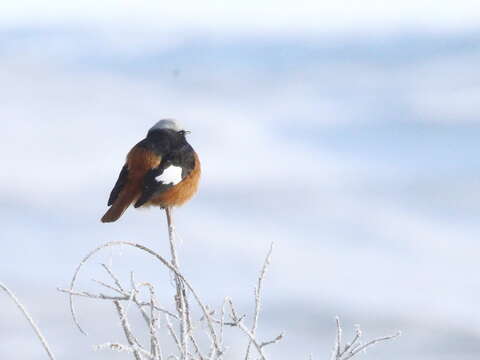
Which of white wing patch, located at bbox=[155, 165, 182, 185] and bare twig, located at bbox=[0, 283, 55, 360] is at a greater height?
white wing patch, located at bbox=[155, 165, 182, 185]

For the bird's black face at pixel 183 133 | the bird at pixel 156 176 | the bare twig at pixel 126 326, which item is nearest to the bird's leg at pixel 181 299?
the bare twig at pixel 126 326

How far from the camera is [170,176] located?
5457 mm

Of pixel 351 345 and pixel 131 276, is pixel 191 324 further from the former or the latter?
pixel 351 345

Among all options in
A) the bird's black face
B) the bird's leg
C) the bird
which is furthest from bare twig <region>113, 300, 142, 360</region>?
the bird's black face

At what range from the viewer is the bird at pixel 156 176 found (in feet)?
17.7

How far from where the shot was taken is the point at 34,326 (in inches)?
89.1

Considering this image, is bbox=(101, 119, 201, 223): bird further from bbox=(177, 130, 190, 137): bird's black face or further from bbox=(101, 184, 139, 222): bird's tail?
bbox=(177, 130, 190, 137): bird's black face

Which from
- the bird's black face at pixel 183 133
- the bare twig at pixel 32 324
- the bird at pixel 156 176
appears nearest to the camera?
the bare twig at pixel 32 324

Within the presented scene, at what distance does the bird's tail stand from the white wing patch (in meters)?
0.19

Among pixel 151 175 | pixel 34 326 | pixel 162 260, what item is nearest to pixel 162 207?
pixel 151 175

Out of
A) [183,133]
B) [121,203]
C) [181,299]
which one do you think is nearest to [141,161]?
[121,203]

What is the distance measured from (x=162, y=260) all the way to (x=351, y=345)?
0.84 metres

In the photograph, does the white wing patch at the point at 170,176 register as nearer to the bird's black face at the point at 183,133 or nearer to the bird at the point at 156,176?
the bird at the point at 156,176

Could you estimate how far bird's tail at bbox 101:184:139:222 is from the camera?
539 centimetres
